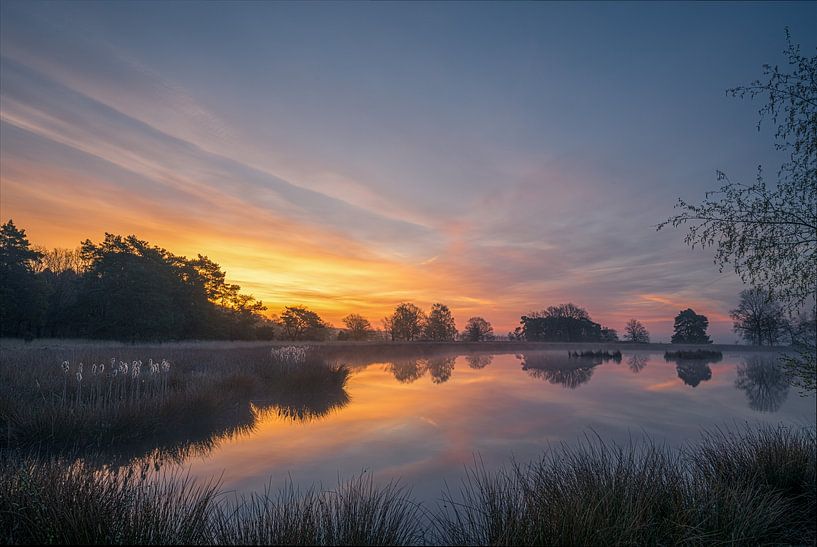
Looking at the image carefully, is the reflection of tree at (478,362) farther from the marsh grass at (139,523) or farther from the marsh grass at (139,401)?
the marsh grass at (139,523)

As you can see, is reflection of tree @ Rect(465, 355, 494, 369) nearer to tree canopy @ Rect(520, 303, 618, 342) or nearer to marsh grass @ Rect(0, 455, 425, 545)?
marsh grass @ Rect(0, 455, 425, 545)

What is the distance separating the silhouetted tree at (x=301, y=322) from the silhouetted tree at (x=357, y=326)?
25.7 ft

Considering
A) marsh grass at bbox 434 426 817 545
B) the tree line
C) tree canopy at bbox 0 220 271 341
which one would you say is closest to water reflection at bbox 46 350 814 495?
marsh grass at bbox 434 426 817 545

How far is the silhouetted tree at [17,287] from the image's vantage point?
31.3 m

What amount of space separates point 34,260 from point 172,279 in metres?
11.4

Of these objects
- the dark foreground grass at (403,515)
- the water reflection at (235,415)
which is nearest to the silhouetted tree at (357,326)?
the water reflection at (235,415)

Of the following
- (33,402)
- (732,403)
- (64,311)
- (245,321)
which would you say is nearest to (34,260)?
(64,311)

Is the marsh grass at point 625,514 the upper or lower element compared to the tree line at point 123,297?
lower

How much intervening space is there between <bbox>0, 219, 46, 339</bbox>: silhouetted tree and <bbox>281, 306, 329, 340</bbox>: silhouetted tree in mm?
32875

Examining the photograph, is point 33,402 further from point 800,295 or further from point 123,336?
point 123,336

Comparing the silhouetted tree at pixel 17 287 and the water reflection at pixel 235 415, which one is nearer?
the water reflection at pixel 235 415

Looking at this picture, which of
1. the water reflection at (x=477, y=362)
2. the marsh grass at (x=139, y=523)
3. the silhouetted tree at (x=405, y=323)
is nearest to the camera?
the marsh grass at (x=139, y=523)

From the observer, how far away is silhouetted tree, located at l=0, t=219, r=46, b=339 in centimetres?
3130

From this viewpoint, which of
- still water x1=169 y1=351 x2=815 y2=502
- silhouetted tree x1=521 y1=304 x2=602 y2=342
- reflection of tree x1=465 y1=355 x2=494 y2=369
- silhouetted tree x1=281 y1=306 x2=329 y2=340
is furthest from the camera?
silhouetted tree x1=521 y1=304 x2=602 y2=342
